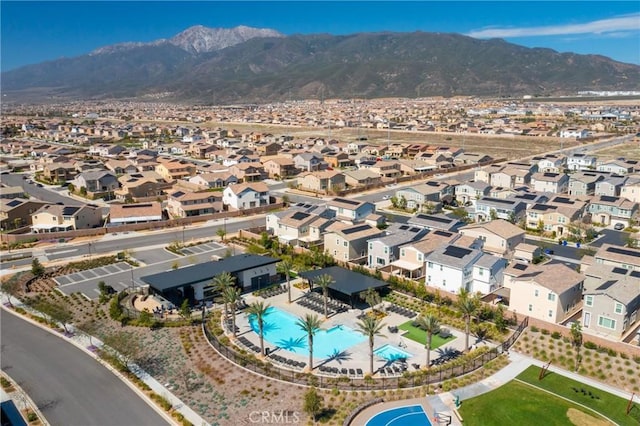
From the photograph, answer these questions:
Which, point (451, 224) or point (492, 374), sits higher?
point (451, 224)

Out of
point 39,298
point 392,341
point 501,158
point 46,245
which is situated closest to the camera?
point 392,341

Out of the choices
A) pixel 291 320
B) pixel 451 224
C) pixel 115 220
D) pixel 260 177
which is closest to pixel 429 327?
pixel 291 320

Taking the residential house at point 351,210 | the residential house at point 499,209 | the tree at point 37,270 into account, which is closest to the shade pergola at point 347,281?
the residential house at point 351,210

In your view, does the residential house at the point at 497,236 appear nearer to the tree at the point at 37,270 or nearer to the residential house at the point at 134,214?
the residential house at the point at 134,214

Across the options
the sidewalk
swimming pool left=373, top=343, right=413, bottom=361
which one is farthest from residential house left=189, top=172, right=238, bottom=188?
swimming pool left=373, top=343, right=413, bottom=361

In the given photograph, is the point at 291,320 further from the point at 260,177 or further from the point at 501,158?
the point at 501,158

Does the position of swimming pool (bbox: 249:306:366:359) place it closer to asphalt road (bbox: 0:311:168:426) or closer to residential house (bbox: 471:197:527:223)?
asphalt road (bbox: 0:311:168:426)

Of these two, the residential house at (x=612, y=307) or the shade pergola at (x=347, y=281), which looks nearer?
the residential house at (x=612, y=307)
